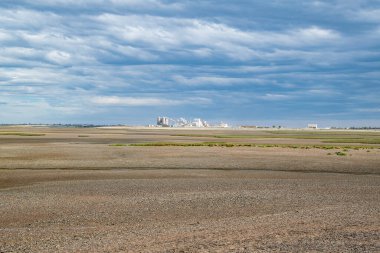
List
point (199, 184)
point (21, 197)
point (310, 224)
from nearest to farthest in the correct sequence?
point (310, 224)
point (21, 197)
point (199, 184)

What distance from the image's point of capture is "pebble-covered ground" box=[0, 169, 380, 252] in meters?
13.1

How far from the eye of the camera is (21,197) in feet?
70.9

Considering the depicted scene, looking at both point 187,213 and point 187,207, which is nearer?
point 187,213

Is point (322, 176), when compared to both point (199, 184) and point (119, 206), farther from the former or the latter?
point (119, 206)

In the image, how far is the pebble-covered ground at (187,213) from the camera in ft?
43.0

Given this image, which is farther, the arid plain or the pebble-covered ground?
the arid plain

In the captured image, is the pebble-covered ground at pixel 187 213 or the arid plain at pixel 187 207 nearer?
the pebble-covered ground at pixel 187 213

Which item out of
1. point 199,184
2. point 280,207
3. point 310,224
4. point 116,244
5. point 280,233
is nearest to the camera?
point 116,244

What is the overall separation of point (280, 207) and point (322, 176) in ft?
43.0

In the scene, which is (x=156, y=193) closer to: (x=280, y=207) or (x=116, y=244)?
(x=280, y=207)

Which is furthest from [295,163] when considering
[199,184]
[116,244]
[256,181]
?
[116,244]

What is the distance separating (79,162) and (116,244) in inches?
1046

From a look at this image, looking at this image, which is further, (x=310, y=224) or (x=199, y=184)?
(x=199, y=184)

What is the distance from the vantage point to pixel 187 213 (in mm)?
18000
